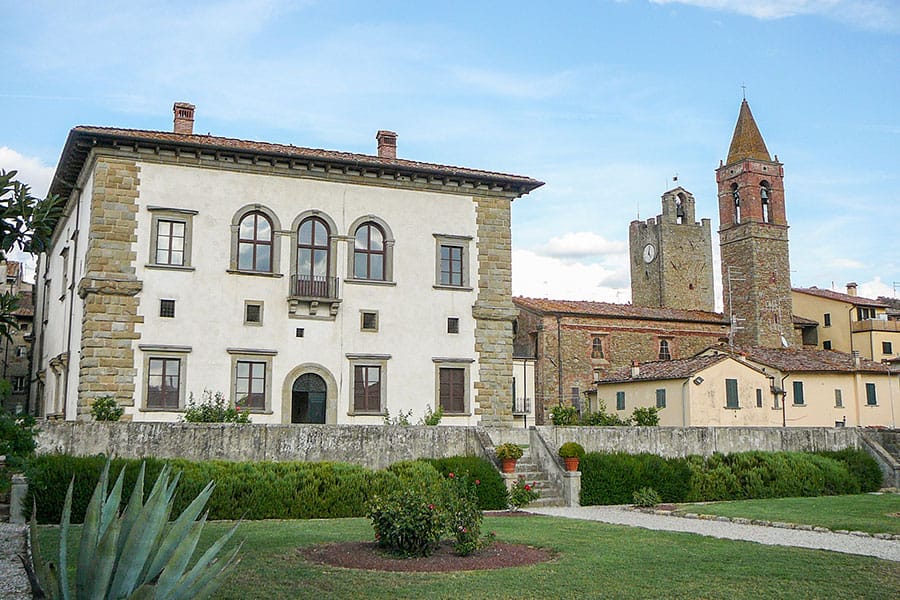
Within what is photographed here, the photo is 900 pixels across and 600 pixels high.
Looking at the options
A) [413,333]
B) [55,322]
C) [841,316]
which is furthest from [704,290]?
[55,322]

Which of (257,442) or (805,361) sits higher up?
(805,361)

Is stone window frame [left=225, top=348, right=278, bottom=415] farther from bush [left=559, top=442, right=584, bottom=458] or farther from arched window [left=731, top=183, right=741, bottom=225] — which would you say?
arched window [left=731, top=183, right=741, bottom=225]

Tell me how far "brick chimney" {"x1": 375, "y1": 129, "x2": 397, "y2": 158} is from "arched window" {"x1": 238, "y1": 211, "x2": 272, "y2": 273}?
5869mm

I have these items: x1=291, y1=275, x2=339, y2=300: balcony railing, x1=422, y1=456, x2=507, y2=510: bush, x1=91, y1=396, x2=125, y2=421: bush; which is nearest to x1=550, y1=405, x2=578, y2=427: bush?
x1=291, y1=275, x2=339, y2=300: balcony railing

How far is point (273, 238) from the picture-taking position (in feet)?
88.5

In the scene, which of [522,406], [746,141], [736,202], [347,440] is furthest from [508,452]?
[746,141]

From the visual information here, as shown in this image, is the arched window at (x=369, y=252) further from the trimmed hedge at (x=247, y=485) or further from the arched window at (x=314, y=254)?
the trimmed hedge at (x=247, y=485)

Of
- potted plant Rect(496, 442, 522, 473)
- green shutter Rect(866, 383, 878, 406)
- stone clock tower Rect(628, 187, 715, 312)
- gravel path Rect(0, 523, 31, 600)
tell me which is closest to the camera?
gravel path Rect(0, 523, 31, 600)

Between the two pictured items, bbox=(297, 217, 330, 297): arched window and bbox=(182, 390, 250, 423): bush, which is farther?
bbox=(297, 217, 330, 297): arched window

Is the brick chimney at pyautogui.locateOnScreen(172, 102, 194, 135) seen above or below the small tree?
above

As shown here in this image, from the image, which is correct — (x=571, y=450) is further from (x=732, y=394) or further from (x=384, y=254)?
(x=732, y=394)

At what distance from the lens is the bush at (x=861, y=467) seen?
2527 cm

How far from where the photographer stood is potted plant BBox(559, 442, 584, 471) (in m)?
20.8

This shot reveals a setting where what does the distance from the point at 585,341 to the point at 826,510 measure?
29.0 metres
